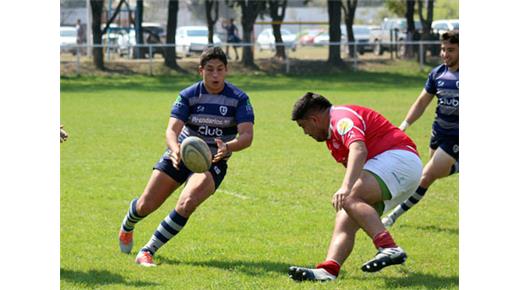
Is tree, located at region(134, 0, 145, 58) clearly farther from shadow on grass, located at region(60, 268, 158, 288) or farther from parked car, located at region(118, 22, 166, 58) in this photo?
shadow on grass, located at region(60, 268, 158, 288)

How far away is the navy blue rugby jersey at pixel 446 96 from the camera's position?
9.52 m

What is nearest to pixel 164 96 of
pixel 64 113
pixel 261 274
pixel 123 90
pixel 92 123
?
pixel 123 90

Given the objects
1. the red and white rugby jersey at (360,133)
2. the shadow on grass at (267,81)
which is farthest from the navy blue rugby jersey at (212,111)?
the shadow on grass at (267,81)

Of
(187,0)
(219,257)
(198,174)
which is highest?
(187,0)

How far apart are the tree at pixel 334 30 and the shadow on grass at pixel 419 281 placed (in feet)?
104

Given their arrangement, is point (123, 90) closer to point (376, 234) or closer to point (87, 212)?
point (87, 212)

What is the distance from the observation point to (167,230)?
786 centimetres

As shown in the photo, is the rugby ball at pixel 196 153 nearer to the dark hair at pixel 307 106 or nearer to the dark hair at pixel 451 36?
the dark hair at pixel 307 106

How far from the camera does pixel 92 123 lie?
20.5 metres

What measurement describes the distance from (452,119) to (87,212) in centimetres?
391

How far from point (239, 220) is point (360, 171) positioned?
341 centimetres

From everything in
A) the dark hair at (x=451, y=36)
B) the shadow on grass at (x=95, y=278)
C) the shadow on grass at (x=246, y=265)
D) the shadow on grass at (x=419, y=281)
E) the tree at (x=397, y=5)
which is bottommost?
the shadow on grass at (x=246, y=265)

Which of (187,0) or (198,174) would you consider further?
(187,0)

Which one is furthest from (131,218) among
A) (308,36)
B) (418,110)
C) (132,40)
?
(308,36)
